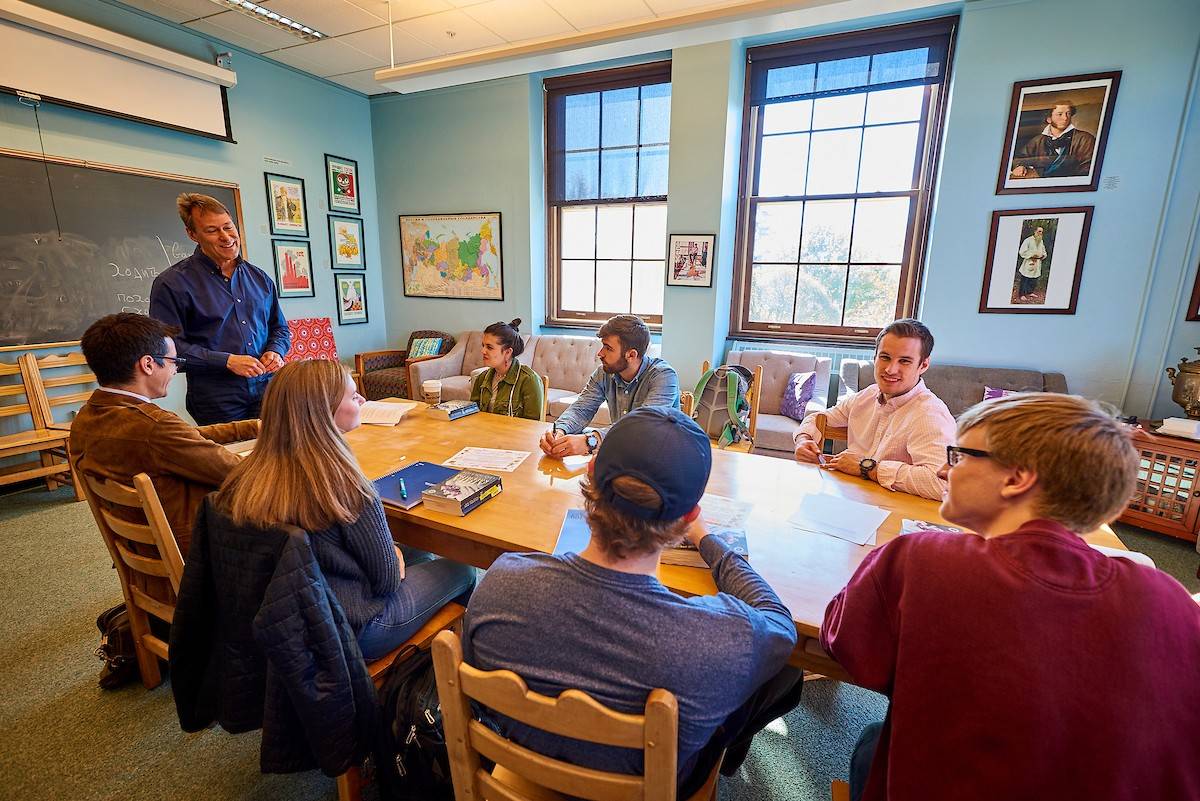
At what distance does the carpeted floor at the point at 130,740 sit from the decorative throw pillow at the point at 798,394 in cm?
227

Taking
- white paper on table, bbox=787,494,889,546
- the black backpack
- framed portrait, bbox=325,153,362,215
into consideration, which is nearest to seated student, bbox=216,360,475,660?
the black backpack

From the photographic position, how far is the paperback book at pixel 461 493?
4.86ft

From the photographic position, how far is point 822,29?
3801 millimetres

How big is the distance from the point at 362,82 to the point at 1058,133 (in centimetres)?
550

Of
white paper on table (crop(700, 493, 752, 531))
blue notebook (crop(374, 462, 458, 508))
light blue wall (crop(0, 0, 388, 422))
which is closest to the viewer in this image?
white paper on table (crop(700, 493, 752, 531))

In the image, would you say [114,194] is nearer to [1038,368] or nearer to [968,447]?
[968,447]

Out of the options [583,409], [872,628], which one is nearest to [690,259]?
[583,409]

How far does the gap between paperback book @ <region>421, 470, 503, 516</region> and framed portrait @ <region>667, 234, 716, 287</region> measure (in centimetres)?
310

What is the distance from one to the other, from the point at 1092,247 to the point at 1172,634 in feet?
12.6

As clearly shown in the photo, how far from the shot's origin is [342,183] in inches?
202

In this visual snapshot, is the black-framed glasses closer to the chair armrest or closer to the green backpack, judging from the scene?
the green backpack

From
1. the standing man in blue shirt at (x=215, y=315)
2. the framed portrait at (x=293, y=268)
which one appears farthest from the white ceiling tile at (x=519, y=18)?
the framed portrait at (x=293, y=268)

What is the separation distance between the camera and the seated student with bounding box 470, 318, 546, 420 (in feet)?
8.79

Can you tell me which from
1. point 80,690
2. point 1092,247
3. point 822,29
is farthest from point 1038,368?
point 80,690
